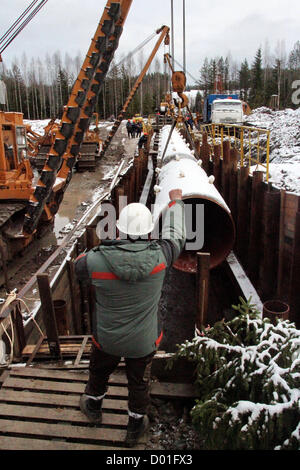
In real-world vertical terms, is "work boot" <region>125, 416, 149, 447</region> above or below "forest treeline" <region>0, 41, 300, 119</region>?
below

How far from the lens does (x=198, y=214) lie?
261 inches

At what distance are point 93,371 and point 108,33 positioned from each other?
9.26 m

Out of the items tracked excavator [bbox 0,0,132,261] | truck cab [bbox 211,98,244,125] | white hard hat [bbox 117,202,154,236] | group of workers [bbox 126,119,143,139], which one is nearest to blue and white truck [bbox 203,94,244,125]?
truck cab [bbox 211,98,244,125]

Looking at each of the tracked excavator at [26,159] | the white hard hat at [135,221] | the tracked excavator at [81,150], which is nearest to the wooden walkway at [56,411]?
the white hard hat at [135,221]

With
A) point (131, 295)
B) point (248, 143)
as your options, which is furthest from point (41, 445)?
point (248, 143)

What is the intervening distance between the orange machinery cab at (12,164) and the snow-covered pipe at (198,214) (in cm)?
460

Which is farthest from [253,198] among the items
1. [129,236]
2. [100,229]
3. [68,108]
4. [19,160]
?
[19,160]

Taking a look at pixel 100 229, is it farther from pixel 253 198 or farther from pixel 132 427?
pixel 132 427

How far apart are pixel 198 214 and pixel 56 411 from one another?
4202 millimetres

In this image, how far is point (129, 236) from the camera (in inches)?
105

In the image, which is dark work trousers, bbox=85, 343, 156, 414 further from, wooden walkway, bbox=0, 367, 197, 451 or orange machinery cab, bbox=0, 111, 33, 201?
orange machinery cab, bbox=0, 111, 33, 201

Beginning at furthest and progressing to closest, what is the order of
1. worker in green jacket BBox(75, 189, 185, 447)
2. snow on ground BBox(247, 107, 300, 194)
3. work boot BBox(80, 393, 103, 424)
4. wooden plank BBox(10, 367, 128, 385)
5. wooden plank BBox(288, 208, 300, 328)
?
1. snow on ground BBox(247, 107, 300, 194)
2. wooden plank BBox(288, 208, 300, 328)
3. wooden plank BBox(10, 367, 128, 385)
4. work boot BBox(80, 393, 103, 424)
5. worker in green jacket BBox(75, 189, 185, 447)

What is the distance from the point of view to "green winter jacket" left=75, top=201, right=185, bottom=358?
2.54 m

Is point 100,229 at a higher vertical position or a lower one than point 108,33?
lower
